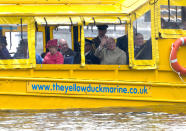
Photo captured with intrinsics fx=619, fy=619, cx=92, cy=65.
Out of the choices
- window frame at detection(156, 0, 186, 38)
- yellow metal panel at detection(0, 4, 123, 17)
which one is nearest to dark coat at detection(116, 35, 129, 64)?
yellow metal panel at detection(0, 4, 123, 17)

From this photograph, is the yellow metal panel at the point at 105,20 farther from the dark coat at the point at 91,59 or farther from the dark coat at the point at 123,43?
the dark coat at the point at 91,59

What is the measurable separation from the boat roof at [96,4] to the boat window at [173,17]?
1.65ft

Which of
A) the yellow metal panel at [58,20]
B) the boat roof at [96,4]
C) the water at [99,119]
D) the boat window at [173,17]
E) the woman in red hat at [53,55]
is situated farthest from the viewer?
the boat window at [173,17]

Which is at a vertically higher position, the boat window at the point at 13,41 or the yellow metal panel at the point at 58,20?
the yellow metal panel at the point at 58,20

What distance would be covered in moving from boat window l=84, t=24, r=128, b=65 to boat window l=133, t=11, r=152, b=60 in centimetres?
23

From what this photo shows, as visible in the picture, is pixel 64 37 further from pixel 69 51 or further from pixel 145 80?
pixel 145 80

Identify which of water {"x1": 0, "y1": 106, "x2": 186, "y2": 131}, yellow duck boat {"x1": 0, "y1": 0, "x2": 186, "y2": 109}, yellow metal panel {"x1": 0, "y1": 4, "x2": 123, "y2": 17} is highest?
yellow metal panel {"x1": 0, "y1": 4, "x2": 123, "y2": 17}

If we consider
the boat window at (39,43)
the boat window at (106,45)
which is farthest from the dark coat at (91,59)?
the boat window at (39,43)

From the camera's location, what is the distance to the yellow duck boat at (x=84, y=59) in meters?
12.3

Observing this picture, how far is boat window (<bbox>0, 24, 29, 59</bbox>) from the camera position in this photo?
12297 mm

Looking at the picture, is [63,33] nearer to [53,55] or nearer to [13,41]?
[53,55]

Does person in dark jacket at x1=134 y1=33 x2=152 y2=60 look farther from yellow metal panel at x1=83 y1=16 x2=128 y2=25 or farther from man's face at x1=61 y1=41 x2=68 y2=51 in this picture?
man's face at x1=61 y1=41 x2=68 y2=51

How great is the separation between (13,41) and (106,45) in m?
1.89

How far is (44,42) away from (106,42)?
1.27m
